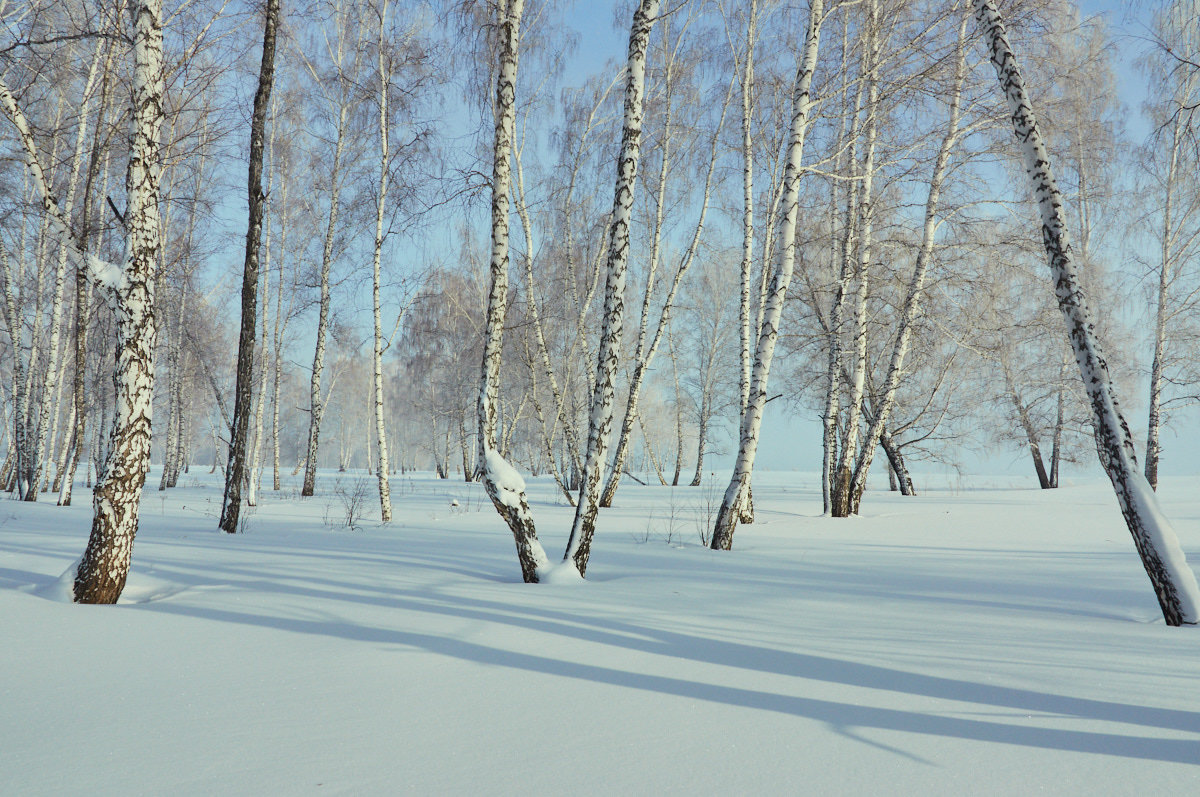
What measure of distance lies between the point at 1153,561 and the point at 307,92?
1445cm

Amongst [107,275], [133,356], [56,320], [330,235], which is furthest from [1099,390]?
[56,320]

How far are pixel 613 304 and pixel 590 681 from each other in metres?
3.12

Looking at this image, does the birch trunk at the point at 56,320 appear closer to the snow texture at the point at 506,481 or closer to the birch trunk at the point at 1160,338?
the snow texture at the point at 506,481

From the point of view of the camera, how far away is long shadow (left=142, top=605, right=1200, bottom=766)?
2.06 metres

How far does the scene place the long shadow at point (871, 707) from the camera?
206cm

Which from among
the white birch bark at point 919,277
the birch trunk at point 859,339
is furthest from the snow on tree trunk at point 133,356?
the white birch bark at point 919,277

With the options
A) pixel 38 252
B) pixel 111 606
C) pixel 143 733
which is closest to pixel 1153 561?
pixel 143 733

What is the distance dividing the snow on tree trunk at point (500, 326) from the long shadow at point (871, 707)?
→ 5.20 ft

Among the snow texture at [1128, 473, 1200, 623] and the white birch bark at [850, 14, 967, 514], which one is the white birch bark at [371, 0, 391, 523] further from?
the snow texture at [1128, 473, 1200, 623]

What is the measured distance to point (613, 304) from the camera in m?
5.06

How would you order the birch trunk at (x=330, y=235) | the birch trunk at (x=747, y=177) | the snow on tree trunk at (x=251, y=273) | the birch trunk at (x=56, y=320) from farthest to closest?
the birch trunk at (x=330, y=235) → the birch trunk at (x=56, y=320) → the birch trunk at (x=747, y=177) → the snow on tree trunk at (x=251, y=273)

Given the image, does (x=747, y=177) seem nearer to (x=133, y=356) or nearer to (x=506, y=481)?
(x=506, y=481)

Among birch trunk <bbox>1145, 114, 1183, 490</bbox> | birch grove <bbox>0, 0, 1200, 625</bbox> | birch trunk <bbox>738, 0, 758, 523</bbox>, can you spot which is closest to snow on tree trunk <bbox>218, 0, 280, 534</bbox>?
birch grove <bbox>0, 0, 1200, 625</bbox>

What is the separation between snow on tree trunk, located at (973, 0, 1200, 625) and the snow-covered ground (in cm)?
28
